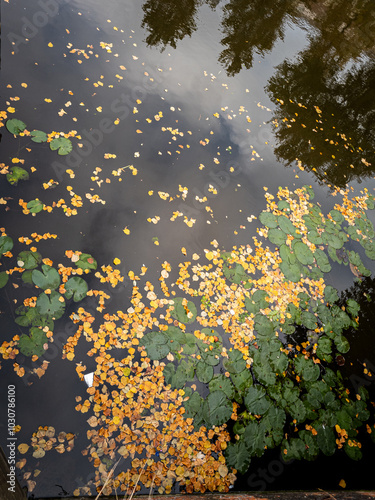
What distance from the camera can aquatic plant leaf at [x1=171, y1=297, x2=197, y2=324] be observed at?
4359 millimetres

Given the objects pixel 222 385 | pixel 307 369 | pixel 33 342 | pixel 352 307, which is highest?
pixel 352 307

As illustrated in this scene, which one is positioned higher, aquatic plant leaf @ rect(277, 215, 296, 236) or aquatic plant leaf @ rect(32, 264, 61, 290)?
aquatic plant leaf @ rect(277, 215, 296, 236)

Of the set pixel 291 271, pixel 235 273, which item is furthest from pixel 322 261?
pixel 235 273

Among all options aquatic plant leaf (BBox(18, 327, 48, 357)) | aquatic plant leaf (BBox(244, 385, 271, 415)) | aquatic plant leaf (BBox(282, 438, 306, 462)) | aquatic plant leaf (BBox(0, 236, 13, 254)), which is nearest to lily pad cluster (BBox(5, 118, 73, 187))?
aquatic plant leaf (BBox(0, 236, 13, 254))

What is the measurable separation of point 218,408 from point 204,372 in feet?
1.49

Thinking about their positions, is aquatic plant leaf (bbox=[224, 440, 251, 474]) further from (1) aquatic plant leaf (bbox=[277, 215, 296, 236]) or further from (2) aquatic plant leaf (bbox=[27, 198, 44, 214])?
(2) aquatic plant leaf (bbox=[27, 198, 44, 214])

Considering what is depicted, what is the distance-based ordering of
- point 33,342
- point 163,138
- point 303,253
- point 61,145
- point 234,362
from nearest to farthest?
1. point 33,342
2. point 234,362
3. point 61,145
4. point 303,253
5. point 163,138

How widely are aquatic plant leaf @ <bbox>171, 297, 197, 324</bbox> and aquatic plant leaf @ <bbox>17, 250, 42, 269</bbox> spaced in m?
1.97

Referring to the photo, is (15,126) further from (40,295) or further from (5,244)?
(40,295)

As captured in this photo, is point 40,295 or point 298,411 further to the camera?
point 298,411

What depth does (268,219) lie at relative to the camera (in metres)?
6.04

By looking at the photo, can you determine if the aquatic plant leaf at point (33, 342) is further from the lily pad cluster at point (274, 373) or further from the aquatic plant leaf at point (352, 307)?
the aquatic plant leaf at point (352, 307)

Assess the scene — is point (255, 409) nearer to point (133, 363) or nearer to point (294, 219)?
point (133, 363)

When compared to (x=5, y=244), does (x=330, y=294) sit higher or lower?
higher
